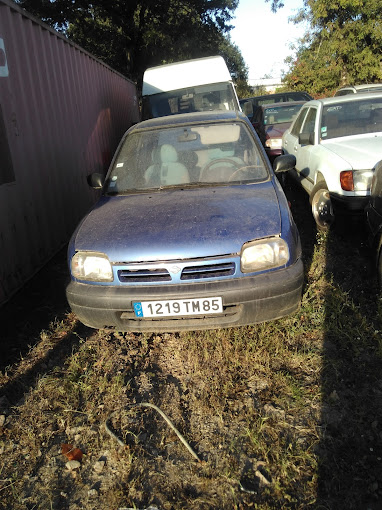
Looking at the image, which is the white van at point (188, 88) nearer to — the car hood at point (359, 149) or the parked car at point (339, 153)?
the parked car at point (339, 153)

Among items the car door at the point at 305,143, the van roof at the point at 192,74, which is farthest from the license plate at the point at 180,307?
the van roof at the point at 192,74

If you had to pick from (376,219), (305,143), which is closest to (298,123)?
(305,143)

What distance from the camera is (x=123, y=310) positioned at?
107 inches

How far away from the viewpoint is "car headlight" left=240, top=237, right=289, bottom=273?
2.67m

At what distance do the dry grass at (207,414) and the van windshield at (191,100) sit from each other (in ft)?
17.8

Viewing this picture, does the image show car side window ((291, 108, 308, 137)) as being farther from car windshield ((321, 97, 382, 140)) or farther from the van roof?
the van roof

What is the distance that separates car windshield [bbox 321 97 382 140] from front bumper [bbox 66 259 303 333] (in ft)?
11.2

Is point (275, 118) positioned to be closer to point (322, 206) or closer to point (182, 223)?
point (322, 206)

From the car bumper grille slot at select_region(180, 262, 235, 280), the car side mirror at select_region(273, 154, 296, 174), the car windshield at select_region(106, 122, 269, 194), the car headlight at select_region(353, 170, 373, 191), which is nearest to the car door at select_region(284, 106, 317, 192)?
the car headlight at select_region(353, 170, 373, 191)

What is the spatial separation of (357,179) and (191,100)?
15.3 feet

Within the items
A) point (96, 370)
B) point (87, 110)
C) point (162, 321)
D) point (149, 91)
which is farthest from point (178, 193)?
point (149, 91)

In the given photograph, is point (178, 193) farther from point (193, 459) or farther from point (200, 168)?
point (193, 459)

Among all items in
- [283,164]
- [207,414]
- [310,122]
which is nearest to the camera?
[207,414]

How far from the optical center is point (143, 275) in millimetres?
2719
